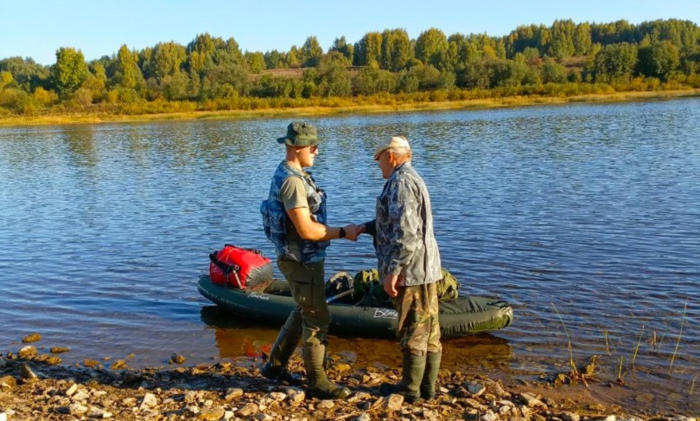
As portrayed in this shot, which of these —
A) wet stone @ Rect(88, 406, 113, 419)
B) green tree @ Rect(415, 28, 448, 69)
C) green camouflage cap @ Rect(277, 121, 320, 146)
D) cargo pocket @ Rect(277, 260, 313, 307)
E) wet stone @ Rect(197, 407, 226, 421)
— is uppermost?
green tree @ Rect(415, 28, 448, 69)

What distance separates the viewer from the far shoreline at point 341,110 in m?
72.0

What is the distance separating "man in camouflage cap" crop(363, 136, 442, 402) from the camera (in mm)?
5168

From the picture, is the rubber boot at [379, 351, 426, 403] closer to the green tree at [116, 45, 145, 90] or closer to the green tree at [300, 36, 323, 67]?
the green tree at [116, 45, 145, 90]

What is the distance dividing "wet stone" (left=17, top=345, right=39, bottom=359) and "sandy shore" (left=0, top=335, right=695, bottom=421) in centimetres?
51

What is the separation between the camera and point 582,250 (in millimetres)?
11695

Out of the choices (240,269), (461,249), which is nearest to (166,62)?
(461,249)

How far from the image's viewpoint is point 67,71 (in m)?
107

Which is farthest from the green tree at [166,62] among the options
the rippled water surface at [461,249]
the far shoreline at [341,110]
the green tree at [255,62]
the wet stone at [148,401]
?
the wet stone at [148,401]

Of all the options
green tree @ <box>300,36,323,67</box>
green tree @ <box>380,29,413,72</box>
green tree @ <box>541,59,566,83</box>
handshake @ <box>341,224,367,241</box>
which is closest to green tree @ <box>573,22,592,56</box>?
green tree @ <box>380,29,413,72</box>

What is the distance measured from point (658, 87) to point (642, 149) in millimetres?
57451

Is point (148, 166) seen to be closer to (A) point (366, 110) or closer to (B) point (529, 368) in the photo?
(B) point (529, 368)

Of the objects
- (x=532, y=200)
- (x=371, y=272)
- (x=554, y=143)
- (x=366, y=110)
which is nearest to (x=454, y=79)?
(x=366, y=110)

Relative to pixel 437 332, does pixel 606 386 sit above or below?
below

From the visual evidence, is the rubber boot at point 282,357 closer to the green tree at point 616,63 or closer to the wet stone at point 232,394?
the wet stone at point 232,394
